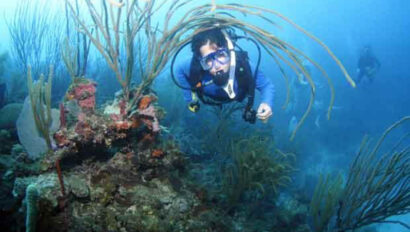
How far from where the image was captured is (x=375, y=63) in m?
14.9

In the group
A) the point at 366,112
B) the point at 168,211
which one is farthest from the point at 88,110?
the point at 366,112

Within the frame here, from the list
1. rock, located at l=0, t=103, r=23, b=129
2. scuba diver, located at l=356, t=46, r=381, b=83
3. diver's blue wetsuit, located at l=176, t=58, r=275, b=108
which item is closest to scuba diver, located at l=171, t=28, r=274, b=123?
diver's blue wetsuit, located at l=176, t=58, r=275, b=108

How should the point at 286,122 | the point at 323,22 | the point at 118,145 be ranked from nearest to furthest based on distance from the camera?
the point at 118,145 → the point at 286,122 → the point at 323,22

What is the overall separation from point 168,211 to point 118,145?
3.26ft

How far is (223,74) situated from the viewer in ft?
12.2

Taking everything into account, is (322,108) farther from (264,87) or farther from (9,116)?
(9,116)

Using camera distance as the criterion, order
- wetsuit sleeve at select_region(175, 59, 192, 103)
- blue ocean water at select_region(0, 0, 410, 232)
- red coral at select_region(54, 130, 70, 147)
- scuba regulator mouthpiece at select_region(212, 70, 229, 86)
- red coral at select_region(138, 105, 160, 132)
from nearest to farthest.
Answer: red coral at select_region(54, 130, 70, 147) → red coral at select_region(138, 105, 160, 132) → scuba regulator mouthpiece at select_region(212, 70, 229, 86) → wetsuit sleeve at select_region(175, 59, 192, 103) → blue ocean water at select_region(0, 0, 410, 232)

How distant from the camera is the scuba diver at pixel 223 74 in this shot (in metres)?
3.71

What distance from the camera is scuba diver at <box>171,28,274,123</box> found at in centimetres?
371

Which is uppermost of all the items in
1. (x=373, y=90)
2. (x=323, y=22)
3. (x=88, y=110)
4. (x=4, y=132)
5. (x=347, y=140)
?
(x=323, y=22)

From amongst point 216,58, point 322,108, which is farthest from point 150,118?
point 322,108

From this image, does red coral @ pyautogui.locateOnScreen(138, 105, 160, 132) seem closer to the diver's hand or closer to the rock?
the diver's hand

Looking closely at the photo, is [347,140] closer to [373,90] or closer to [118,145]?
[373,90]

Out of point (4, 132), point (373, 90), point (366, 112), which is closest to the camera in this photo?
point (4, 132)
